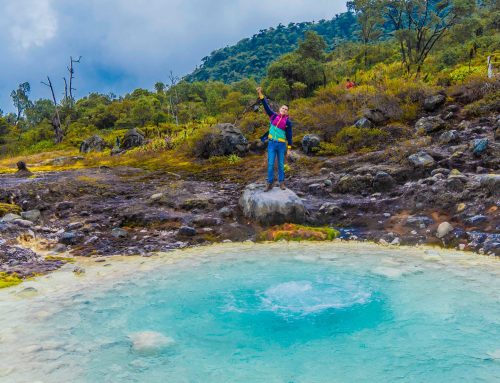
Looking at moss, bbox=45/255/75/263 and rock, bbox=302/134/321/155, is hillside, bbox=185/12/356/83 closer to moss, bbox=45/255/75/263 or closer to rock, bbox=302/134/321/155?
rock, bbox=302/134/321/155

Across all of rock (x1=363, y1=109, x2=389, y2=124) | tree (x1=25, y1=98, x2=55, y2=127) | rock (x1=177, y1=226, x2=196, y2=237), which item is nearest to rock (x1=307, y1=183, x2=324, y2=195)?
rock (x1=177, y1=226, x2=196, y2=237)

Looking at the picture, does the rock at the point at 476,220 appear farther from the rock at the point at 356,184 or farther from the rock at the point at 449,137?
the rock at the point at 449,137

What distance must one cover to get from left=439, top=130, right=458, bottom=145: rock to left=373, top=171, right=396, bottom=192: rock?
338 cm

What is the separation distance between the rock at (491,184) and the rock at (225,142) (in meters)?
11.0

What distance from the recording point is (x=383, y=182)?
1042cm

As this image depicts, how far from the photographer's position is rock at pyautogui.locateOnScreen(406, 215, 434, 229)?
26.5 feet

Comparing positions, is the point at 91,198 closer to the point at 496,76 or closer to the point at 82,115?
the point at 496,76

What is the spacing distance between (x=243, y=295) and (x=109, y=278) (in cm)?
227

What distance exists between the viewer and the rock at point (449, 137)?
12.6 meters

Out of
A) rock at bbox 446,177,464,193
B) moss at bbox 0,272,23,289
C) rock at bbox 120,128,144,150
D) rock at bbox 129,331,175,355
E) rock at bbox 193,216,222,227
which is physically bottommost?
rock at bbox 129,331,175,355

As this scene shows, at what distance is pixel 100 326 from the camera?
470 cm

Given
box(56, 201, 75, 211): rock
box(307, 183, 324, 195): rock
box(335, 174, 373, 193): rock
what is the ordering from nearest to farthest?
box(335, 174, 373, 193): rock < box(56, 201, 75, 211): rock < box(307, 183, 324, 195): rock

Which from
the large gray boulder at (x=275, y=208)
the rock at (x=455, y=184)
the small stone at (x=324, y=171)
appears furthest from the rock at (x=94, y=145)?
the rock at (x=455, y=184)

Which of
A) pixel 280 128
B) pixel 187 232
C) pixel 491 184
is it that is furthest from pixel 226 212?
pixel 491 184
